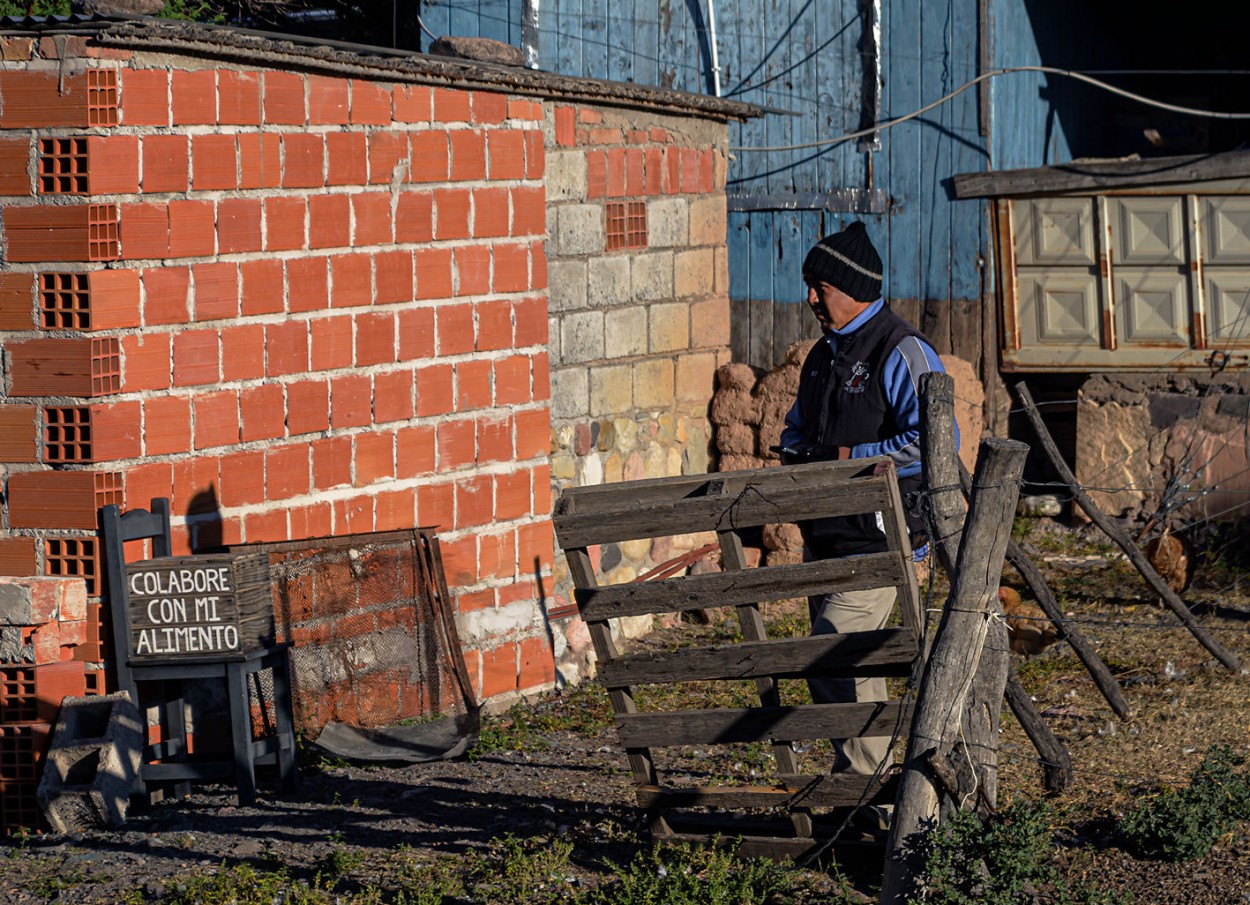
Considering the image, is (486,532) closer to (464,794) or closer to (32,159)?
(464,794)

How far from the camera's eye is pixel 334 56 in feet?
21.3

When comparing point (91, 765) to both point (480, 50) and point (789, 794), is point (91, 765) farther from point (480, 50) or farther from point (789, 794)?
point (480, 50)

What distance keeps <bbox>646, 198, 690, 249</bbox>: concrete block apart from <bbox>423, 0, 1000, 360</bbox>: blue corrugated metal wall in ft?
5.65

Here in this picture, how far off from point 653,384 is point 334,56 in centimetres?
317

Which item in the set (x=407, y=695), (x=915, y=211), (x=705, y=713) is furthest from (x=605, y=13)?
(x=705, y=713)

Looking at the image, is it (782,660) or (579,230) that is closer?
(782,660)

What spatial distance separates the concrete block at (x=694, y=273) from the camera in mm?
9336

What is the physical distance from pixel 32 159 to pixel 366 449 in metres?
1.84

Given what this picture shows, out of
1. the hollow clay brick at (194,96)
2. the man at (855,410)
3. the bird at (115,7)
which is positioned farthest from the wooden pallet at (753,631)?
the bird at (115,7)

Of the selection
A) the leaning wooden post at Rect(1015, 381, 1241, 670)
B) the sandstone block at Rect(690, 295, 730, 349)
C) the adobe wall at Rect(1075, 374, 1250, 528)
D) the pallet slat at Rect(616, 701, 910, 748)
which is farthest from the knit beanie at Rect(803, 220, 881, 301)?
the adobe wall at Rect(1075, 374, 1250, 528)

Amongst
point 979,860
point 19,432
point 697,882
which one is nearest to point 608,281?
point 19,432

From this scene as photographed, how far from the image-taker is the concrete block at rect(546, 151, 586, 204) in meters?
8.09

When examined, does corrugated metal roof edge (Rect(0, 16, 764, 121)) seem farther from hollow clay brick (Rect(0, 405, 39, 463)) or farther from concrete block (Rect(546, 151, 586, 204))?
hollow clay brick (Rect(0, 405, 39, 463))

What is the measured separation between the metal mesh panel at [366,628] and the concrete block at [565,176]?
6.96 feet
